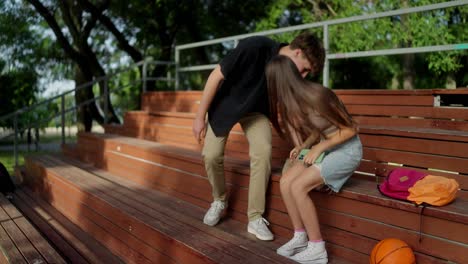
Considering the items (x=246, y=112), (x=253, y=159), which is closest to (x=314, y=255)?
(x=253, y=159)

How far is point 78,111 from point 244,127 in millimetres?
10349

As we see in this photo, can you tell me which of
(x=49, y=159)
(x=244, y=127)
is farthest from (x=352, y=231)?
(x=49, y=159)

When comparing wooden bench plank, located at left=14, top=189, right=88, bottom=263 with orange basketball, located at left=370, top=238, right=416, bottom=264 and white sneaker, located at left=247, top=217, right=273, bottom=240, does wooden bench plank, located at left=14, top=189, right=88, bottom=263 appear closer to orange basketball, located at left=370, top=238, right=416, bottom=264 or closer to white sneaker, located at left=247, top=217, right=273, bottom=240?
white sneaker, located at left=247, top=217, right=273, bottom=240

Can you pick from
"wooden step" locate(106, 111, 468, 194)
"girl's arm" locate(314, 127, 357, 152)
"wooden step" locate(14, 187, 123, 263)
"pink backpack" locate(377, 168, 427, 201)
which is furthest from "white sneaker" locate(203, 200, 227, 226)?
"pink backpack" locate(377, 168, 427, 201)

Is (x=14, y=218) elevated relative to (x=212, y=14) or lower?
lower

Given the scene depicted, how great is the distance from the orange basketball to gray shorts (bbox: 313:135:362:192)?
498 mm

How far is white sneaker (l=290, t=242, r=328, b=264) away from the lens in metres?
2.77

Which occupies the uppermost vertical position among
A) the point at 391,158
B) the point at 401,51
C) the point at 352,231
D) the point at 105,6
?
the point at 105,6

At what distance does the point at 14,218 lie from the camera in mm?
4477

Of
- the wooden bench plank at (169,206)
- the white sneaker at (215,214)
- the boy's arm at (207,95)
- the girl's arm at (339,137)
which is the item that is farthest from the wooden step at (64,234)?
the girl's arm at (339,137)

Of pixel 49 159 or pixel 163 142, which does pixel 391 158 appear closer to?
pixel 163 142

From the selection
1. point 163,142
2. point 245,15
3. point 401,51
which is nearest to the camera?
point 401,51

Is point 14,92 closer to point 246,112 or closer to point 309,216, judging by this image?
point 246,112

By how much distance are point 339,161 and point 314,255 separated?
2.01 ft
